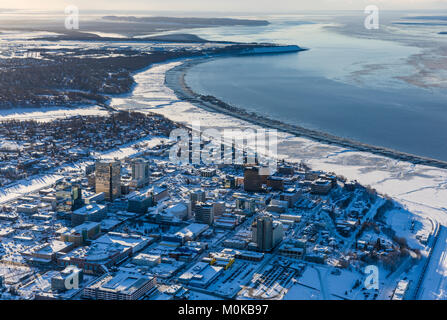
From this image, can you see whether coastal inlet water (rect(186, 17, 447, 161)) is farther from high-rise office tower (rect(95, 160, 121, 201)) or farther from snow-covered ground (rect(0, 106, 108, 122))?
high-rise office tower (rect(95, 160, 121, 201))

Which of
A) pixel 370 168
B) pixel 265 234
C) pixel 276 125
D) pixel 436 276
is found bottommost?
pixel 436 276

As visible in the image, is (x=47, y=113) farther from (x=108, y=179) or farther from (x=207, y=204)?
(x=207, y=204)

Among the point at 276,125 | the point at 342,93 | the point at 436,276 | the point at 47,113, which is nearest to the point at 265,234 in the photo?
the point at 436,276

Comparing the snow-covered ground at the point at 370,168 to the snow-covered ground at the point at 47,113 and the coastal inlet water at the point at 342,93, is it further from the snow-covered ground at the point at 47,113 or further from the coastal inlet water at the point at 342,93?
the snow-covered ground at the point at 47,113

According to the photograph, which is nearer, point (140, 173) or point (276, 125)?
point (140, 173)

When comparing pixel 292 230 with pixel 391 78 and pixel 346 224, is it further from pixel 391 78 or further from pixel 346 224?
pixel 391 78

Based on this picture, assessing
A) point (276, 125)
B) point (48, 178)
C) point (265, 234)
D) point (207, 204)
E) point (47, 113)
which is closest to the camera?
point (265, 234)

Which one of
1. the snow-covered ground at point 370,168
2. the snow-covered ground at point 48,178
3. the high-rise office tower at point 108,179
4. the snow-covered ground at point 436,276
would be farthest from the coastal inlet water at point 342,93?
the high-rise office tower at point 108,179

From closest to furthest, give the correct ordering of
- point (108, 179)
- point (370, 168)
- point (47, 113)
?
point (108, 179), point (370, 168), point (47, 113)
